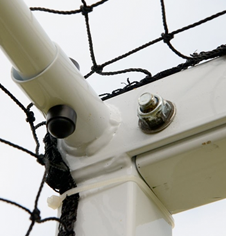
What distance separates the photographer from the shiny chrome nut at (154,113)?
33.4 inches

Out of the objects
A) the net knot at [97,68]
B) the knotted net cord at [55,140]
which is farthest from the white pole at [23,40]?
the net knot at [97,68]

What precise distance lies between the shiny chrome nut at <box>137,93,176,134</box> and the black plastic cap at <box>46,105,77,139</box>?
120mm

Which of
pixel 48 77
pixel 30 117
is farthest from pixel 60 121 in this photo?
pixel 30 117

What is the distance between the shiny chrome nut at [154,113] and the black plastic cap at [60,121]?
12 cm

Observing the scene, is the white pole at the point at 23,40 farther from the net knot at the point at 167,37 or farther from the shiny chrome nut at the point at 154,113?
the net knot at the point at 167,37

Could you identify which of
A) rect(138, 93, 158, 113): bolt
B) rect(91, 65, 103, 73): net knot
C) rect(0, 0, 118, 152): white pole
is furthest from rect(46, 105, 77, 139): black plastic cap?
rect(91, 65, 103, 73): net knot

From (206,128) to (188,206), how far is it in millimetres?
177

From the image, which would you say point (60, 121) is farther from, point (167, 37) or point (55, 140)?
point (167, 37)

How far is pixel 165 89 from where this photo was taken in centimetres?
92

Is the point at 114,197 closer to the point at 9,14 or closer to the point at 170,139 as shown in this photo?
the point at 170,139

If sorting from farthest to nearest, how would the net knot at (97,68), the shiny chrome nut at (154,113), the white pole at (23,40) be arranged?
the net knot at (97,68)
the shiny chrome nut at (154,113)
the white pole at (23,40)

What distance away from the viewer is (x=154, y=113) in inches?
33.4

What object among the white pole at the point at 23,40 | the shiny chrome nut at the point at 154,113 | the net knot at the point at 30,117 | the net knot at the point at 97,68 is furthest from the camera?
the net knot at the point at 97,68

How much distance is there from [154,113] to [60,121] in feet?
0.52
